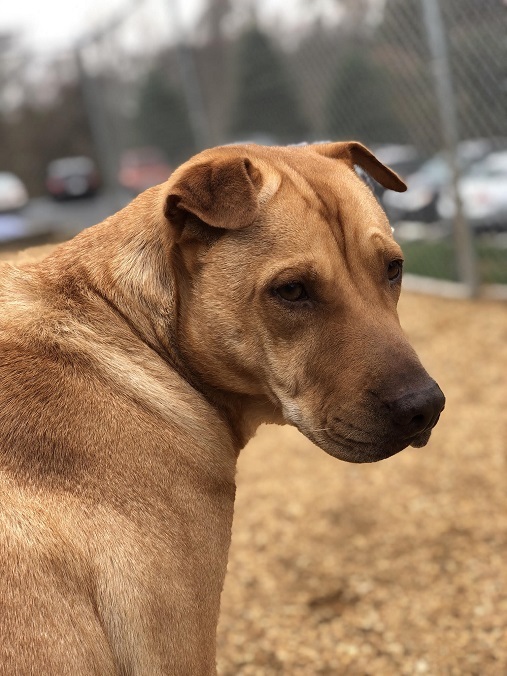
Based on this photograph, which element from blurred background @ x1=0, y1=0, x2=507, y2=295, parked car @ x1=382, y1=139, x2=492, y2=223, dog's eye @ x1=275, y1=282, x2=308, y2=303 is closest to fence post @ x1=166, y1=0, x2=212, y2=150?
blurred background @ x1=0, y1=0, x2=507, y2=295

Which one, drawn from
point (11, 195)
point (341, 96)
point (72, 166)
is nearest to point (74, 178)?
point (72, 166)

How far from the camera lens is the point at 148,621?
6.19 feet

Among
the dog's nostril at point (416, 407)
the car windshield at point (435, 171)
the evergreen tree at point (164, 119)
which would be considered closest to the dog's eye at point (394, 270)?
the dog's nostril at point (416, 407)

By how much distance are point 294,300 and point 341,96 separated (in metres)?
6.27

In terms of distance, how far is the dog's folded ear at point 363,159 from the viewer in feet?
8.44

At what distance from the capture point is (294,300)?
2.15m

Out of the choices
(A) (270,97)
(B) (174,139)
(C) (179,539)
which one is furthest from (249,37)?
(C) (179,539)

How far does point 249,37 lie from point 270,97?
726 millimetres

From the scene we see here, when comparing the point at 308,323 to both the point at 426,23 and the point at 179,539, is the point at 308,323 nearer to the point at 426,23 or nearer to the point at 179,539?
the point at 179,539

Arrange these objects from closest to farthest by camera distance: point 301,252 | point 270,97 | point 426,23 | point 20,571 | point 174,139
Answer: point 20,571
point 301,252
point 426,23
point 270,97
point 174,139

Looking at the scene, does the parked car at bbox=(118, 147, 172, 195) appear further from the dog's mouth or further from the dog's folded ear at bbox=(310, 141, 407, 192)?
the dog's mouth

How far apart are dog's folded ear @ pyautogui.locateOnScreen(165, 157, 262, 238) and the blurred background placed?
4.38ft

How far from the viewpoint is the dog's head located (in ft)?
6.82

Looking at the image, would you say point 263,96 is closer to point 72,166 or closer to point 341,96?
point 341,96
